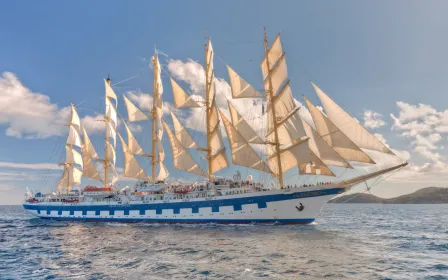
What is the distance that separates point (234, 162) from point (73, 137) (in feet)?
111

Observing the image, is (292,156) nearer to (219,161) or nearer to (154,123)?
(219,161)

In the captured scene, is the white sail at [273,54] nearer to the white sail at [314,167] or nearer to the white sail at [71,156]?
the white sail at [314,167]

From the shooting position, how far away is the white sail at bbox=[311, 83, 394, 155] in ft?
98.9

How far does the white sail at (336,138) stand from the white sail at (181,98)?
1716 cm

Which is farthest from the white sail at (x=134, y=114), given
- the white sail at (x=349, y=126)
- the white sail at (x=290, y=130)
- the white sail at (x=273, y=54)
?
the white sail at (x=349, y=126)

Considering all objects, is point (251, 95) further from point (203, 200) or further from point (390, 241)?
point (390, 241)

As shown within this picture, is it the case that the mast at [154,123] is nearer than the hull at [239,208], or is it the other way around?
the hull at [239,208]

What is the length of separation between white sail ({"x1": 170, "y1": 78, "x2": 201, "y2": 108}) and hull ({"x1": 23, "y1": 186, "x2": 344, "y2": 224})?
14439 millimetres

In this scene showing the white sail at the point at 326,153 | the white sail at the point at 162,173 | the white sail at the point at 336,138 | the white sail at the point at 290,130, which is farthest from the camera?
the white sail at the point at 162,173

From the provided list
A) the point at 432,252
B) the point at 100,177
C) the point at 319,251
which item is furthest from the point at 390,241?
the point at 100,177

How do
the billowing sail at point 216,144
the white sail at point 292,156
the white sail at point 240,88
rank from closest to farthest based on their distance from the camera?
the white sail at point 292,156
the white sail at point 240,88
the billowing sail at point 216,144

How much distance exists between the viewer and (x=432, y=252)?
19609 mm

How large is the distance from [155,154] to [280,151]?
2203 centimetres

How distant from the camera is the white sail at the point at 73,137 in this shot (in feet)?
184
